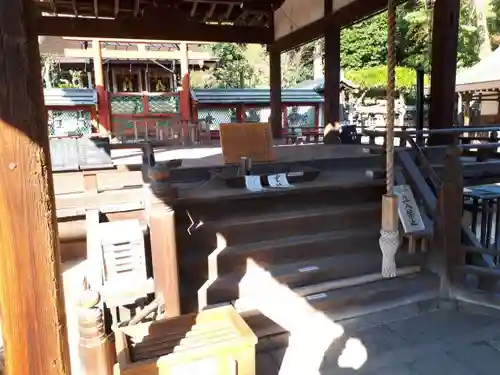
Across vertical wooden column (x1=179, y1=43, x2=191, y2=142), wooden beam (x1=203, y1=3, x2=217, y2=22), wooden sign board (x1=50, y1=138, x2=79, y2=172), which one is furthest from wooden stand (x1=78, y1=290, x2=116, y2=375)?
vertical wooden column (x1=179, y1=43, x2=191, y2=142)

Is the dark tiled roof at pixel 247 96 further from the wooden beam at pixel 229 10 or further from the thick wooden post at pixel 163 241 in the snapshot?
the thick wooden post at pixel 163 241

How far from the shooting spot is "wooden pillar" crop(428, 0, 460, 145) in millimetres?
4371

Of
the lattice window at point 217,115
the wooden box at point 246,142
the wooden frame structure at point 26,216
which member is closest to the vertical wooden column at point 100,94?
the lattice window at point 217,115

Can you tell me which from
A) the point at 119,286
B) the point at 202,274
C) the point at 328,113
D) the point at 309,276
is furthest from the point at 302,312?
the point at 328,113

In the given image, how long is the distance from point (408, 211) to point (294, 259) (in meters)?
1.16

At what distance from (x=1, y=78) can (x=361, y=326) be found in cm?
277

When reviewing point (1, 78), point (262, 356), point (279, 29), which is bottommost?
point (262, 356)

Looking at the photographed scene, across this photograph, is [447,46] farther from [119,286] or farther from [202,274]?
[119,286]

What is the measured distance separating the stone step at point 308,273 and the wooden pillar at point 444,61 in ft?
6.02

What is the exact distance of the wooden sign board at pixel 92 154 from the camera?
13.3 ft

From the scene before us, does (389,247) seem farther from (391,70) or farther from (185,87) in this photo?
(185,87)

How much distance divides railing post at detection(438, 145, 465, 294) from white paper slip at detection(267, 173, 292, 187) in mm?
1374

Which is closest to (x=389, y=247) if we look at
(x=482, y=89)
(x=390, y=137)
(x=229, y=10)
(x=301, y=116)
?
(x=390, y=137)

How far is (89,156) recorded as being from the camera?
409cm
